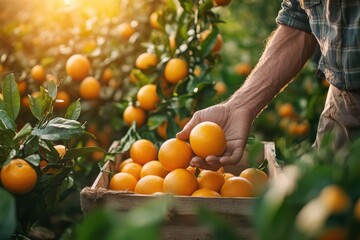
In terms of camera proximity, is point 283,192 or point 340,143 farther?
point 340,143

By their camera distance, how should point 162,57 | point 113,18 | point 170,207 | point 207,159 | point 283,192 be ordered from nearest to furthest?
point 283,192 < point 170,207 < point 207,159 < point 162,57 < point 113,18

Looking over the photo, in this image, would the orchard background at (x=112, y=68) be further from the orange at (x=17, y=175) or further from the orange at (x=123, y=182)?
the orange at (x=17, y=175)

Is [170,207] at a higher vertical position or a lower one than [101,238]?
lower

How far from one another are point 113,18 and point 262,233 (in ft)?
8.73

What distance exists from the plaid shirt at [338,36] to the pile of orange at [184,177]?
1.49 feet

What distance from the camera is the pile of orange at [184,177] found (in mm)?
1668

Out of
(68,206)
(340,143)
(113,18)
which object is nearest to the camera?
(340,143)

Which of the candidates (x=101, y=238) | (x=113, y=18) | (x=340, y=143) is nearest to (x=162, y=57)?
(x=113, y=18)

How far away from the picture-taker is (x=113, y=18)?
3.30 metres

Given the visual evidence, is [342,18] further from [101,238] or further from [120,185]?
[101,238]

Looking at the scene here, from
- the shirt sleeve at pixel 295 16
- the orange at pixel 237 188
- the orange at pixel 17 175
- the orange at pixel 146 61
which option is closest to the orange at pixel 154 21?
the orange at pixel 146 61

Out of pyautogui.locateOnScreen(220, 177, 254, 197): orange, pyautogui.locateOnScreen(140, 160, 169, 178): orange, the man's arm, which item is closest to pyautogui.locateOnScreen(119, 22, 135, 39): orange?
the man's arm

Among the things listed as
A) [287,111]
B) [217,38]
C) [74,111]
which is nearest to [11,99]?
[74,111]

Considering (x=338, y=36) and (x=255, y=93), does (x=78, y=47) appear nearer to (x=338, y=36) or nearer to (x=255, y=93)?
(x=255, y=93)
